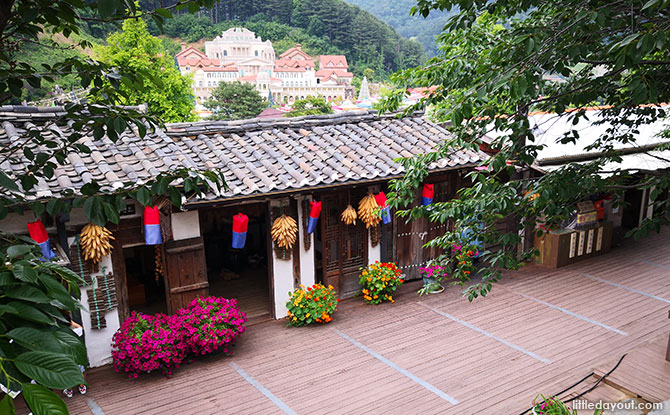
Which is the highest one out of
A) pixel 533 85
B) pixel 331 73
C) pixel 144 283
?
pixel 331 73

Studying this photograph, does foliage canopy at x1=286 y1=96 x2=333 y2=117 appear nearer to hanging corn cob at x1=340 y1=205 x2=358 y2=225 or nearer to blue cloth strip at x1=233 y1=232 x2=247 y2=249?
hanging corn cob at x1=340 y1=205 x2=358 y2=225

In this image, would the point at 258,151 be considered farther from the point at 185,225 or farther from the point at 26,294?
the point at 26,294

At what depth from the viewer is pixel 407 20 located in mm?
116500

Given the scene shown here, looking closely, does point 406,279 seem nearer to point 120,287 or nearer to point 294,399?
point 294,399


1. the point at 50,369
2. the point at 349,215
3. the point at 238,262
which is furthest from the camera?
the point at 238,262

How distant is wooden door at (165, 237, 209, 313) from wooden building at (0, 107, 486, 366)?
16mm

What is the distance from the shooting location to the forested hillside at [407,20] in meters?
104

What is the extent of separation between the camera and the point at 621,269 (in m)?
11.2

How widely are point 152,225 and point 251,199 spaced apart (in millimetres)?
1567

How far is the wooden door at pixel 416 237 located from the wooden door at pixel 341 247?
0.88 metres

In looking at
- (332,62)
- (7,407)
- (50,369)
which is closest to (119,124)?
(50,369)

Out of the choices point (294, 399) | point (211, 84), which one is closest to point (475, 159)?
point (294, 399)

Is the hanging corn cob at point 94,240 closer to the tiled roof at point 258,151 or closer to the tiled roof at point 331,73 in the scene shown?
the tiled roof at point 258,151

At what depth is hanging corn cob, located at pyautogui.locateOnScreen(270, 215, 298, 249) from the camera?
8.28 m
